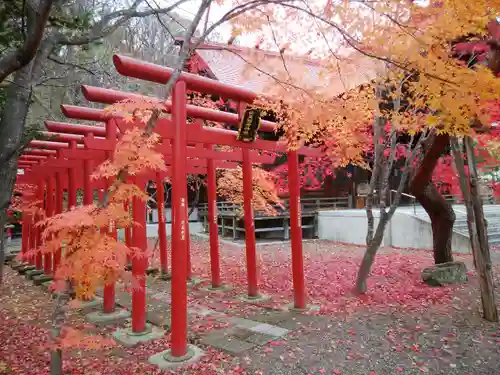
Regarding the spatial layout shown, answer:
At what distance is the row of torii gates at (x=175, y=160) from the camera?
4.55 m

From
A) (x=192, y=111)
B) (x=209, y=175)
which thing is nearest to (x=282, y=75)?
(x=192, y=111)

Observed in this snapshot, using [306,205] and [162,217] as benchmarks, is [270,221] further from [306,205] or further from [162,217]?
[162,217]

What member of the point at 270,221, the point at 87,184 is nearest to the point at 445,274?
the point at 87,184

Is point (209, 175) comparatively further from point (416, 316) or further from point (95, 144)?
point (416, 316)

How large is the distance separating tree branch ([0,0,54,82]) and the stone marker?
320 inches

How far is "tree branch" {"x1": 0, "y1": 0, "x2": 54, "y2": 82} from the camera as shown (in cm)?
280

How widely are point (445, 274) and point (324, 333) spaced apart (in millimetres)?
4045

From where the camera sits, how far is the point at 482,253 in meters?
5.90

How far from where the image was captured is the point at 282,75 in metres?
5.47

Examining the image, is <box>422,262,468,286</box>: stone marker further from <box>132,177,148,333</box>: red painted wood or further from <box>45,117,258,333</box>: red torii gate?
<box>132,177,148,333</box>: red painted wood

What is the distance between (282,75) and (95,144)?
3203 millimetres

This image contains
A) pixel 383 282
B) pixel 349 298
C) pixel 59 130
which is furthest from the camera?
pixel 383 282

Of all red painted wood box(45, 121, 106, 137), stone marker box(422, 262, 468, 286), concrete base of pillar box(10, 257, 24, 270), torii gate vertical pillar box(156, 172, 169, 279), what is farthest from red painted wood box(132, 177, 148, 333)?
concrete base of pillar box(10, 257, 24, 270)

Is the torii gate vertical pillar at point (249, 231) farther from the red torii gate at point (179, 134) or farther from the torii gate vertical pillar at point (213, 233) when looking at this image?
the red torii gate at point (179, 134)
